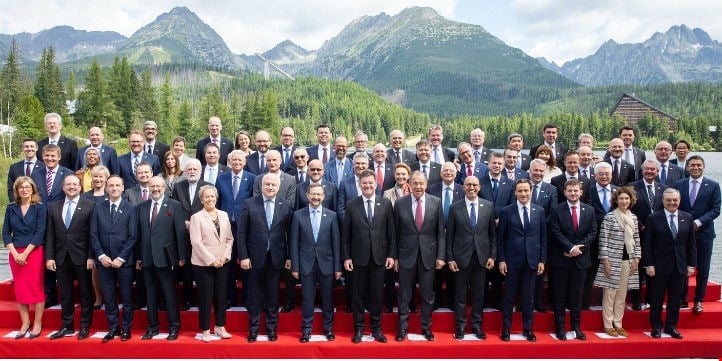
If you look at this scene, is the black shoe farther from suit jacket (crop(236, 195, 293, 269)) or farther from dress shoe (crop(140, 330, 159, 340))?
dress shoe (crop(140, 330, 159, 340))

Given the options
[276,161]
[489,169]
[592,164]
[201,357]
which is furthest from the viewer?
[592,164]

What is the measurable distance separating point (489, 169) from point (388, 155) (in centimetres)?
168

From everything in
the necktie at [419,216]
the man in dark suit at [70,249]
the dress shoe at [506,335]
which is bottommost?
the dress shoe at [506,335]

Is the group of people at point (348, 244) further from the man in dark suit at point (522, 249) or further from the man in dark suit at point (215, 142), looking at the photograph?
the man in dark suit at point (215, 142)

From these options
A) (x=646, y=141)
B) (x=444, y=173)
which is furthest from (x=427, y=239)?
(x=646, y=141)

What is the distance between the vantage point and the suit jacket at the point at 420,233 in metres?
5.88

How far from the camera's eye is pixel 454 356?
231 inches

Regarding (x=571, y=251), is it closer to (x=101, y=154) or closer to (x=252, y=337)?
(x=252, y=337)

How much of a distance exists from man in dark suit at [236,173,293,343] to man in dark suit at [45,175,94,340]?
5.94 ft

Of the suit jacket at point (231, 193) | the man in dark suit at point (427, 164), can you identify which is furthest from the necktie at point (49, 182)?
the man in dark suit at point (427, 164)

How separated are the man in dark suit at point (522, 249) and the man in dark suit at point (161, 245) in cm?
375

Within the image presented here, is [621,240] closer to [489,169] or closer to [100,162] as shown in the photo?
[489,169]

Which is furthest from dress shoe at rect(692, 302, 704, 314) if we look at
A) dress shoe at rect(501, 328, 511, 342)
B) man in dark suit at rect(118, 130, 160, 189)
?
man in dark suit at rect(118, 130, 160, 189)

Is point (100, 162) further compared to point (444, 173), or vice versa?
point (100, 162)
